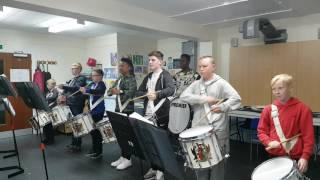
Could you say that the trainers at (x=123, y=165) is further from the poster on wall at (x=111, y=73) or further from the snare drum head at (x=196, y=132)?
the poster on wall at (x=111, y=73)

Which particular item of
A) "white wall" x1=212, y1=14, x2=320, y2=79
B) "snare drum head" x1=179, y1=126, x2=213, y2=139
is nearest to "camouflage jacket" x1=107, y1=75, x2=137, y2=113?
"snare drum head" x1=179, y1=126, x2=213, y2=139

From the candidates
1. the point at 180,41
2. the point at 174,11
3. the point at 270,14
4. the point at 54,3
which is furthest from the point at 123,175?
the point at 180,41

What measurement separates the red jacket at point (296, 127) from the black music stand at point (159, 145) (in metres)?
0.79

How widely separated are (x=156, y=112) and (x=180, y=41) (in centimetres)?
409

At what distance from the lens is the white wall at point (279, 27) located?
4.82m

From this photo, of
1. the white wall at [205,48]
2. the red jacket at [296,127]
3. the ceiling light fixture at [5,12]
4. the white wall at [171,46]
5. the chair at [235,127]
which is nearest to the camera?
the red jacket at [296,127]

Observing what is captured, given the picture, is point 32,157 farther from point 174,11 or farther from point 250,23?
point 250,23

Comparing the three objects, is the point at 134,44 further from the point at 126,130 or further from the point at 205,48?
the point at 126,130

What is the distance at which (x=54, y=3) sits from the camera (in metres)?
3.28

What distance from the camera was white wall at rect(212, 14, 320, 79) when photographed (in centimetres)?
482

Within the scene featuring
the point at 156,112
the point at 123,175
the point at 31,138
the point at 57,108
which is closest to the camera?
the point at 156,112

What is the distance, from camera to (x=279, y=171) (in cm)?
167

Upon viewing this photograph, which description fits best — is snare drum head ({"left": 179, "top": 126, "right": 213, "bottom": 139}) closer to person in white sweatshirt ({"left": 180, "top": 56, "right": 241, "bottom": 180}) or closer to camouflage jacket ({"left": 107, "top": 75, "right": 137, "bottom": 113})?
person in white sweatshirt ({"left": 180, "top": 56, "right": 241, "bottom": 180})

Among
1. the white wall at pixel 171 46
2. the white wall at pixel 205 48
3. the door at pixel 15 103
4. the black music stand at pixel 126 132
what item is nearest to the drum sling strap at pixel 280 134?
the black music stand at pixel 126 132
